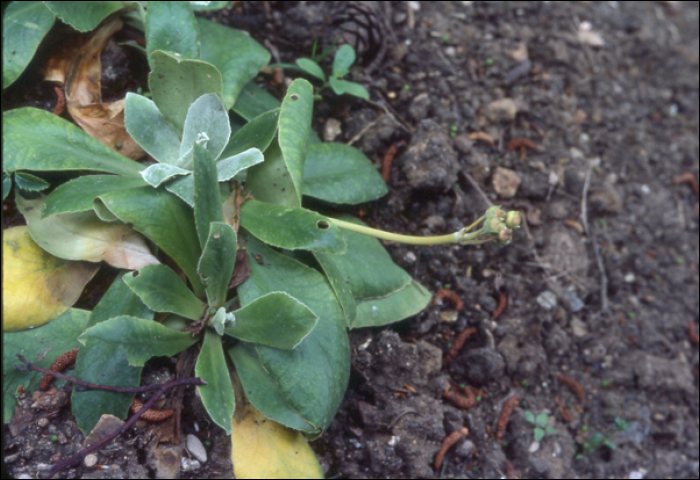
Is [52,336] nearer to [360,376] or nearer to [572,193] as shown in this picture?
[360,376]

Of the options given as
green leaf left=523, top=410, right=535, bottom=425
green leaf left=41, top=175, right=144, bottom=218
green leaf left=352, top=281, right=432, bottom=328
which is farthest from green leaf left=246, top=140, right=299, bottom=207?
green leaf left=523, top=410, right=535, bottom=425

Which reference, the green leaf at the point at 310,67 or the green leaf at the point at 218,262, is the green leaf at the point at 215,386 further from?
the green leaf at the point at 310,67

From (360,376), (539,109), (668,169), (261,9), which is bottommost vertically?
(360,376)

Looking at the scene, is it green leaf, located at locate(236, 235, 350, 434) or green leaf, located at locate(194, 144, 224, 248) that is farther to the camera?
green leaf, located at locate(236, 235, 350, 434)

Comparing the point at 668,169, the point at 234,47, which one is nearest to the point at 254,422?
the point at 234,47

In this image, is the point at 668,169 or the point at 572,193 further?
the point at 668,169

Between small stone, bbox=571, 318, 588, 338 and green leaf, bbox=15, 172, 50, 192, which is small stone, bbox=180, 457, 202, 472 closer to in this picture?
green leaf, bbox=15, 172, 50, 192

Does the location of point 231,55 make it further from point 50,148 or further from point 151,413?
point 151,413

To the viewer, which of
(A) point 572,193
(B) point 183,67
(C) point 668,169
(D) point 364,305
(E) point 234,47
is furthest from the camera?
(C) point 668,169
